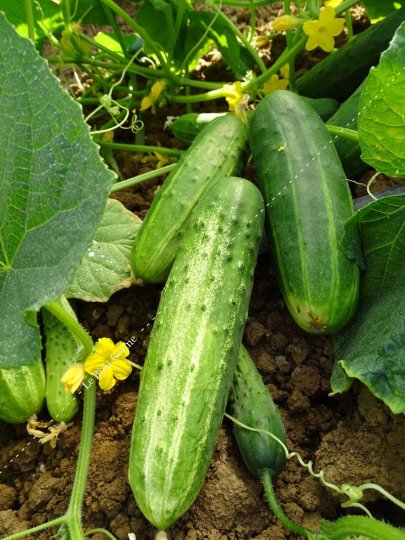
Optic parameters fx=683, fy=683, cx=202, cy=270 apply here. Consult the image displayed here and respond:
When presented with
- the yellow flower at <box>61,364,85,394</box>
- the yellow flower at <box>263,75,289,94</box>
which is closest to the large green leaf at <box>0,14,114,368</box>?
the yellow flower at <box>61,364,85,394</box>

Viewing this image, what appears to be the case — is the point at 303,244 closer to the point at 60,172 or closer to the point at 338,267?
the point at 338,267

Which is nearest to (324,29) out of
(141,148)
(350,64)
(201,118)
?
(350,64)

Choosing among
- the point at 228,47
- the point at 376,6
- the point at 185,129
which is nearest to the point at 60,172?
the point at 185,129

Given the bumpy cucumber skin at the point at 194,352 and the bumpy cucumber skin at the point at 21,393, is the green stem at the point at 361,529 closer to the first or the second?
the bumpy cucumber skin at the point at 194,352

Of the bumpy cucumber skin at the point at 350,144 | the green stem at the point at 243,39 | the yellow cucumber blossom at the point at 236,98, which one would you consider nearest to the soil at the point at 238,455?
the bumpy cucumber skin at the point at 350,144

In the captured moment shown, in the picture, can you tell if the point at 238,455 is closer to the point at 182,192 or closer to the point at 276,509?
the point at 276,509
